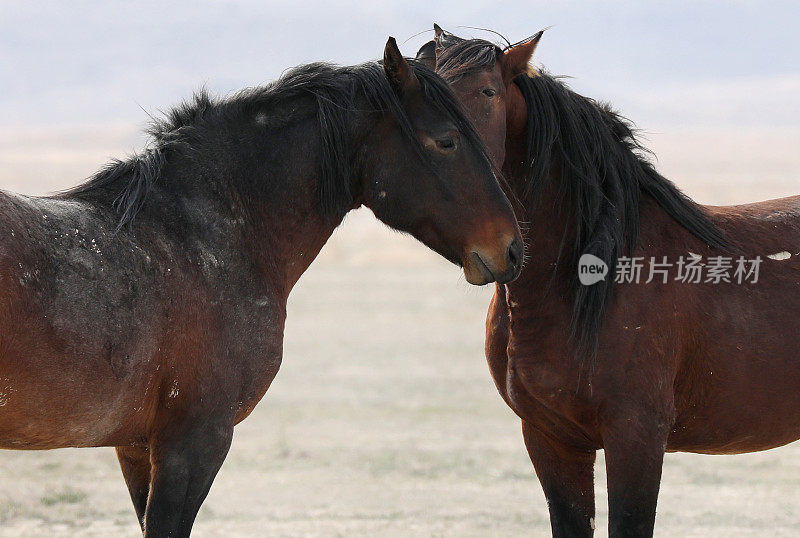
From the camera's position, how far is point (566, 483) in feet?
14.8

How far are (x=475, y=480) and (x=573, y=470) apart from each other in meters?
5.06

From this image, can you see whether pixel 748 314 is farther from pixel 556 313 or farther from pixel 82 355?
pixel 82 355

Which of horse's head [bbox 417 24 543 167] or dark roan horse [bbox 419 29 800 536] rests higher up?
horse's head [bbox 417 24 543 167]

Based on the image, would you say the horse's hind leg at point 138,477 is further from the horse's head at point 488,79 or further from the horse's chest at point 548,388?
the horse's head at point 488,79

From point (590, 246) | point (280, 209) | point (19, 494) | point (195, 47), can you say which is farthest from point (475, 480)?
point (195, 47)

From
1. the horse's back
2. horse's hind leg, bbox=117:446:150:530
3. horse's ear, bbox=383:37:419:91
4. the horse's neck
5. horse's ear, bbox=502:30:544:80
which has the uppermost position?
horse's ear, bbox=502:30:544:80

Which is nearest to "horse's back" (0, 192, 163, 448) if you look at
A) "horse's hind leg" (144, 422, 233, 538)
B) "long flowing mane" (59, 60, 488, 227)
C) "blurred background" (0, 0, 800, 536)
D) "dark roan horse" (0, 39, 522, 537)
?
"dark roan horse" (0, 39, 522, 537)

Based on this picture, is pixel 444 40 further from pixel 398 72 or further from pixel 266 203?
pixel 266 203

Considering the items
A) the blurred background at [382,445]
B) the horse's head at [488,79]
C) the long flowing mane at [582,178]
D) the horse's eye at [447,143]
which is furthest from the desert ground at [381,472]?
the horse's eye at [447,143]

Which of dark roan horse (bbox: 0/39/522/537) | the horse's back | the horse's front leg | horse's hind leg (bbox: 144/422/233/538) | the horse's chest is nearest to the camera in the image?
the horse's back

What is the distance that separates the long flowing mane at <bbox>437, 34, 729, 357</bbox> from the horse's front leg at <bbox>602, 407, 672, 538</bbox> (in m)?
0.37

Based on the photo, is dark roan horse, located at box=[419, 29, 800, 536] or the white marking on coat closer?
dark roan horse, located at box=[419, 29, 800, 536]

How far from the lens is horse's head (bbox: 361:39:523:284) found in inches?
145

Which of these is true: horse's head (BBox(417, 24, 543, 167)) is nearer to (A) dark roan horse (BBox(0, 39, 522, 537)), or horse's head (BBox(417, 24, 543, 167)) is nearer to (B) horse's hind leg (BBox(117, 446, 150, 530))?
(A) dark roan horse (BBox(0, 39, 522, 537))
